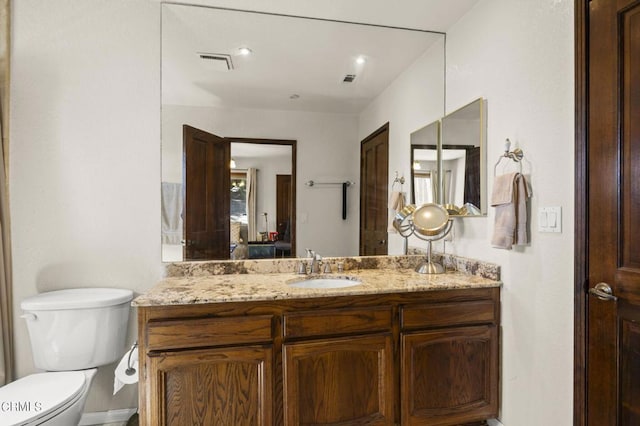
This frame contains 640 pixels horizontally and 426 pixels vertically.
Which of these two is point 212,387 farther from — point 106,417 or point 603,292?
point 603,292

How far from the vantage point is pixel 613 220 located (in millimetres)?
1299

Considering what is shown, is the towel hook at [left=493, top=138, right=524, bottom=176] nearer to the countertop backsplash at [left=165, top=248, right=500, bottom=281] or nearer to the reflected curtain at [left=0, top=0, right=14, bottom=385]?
the countertop backsplash at [left=165, top=248, right=500, bottom=281]

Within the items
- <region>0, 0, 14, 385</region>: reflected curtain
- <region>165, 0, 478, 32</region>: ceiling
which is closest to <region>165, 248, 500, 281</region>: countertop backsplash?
<region>0, 0, 14, 385</region>: reflected curtain

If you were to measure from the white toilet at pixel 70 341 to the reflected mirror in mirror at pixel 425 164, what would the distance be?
6.30ft

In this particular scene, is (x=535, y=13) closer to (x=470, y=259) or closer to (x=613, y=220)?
(x=613, y=220)

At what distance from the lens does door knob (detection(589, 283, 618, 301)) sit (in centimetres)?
130

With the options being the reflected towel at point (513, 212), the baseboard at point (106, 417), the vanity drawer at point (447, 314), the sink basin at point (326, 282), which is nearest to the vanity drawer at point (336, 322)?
the vanity drawer at point (447, 314)

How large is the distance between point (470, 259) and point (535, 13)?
131 centimetres

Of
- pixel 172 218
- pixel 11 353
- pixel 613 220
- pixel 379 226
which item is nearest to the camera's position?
pixel 613 220

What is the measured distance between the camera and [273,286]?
1766mm

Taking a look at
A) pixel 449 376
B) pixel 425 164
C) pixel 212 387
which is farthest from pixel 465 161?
pixel 212 387

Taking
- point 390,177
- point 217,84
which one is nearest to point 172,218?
point 217,84

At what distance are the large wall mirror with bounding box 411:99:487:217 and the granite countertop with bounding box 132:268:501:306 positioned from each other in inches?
18.1

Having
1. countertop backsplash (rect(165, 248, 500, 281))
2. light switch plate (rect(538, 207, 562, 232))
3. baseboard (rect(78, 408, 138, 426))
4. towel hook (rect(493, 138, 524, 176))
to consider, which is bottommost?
baseboard (rect(78, 408, 138, 426))
